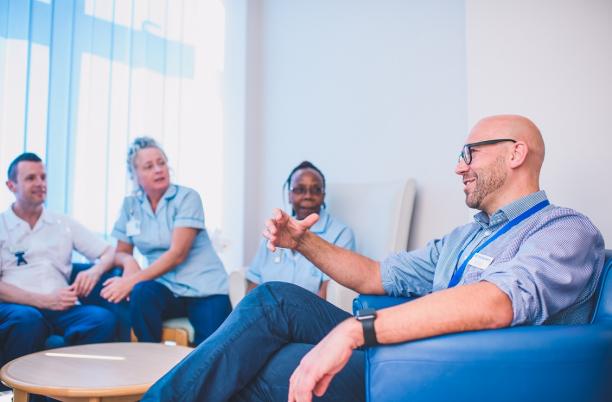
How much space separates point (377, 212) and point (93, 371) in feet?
5.15

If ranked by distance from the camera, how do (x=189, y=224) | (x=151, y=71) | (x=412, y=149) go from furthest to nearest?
1. (x=151, y=71)
2. (x=412, y=149)
3. (x=189, y=224)

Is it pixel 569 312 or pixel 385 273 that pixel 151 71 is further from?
pixel 569 312

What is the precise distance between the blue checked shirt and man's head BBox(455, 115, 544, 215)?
0.06 m

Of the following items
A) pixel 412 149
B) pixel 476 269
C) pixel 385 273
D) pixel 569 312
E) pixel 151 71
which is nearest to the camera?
pixel 569 312

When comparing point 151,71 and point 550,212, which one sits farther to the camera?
point 151,71

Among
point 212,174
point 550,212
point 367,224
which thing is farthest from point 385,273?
point 212,174

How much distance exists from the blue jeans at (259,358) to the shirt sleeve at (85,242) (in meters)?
1.70

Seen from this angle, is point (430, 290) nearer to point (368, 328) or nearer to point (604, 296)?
point (604, 296)

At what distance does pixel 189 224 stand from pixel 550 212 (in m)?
1.83

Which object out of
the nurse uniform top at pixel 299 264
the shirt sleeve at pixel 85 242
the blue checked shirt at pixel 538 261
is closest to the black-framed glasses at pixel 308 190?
the nurse uniform top at pixel 299 264

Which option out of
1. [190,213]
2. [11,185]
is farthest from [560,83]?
[11,185]

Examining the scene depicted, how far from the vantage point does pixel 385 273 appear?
1733 millimetres

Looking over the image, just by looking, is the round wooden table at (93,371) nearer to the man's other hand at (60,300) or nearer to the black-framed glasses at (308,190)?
the man's other hand at (60,300)

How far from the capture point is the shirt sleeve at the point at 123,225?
295 centimetres
